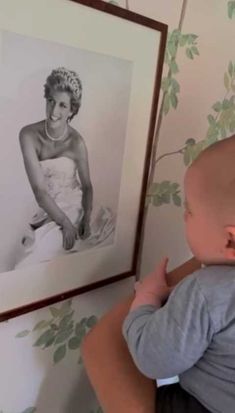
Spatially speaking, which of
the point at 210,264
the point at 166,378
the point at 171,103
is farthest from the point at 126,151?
the point at 166,378

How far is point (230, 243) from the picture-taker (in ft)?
2.44

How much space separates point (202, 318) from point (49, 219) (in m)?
0.27

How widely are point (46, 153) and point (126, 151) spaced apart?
0.17 metres

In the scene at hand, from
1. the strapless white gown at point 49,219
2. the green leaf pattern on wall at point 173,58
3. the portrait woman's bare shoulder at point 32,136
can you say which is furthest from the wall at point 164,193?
the portrait woman's bare shoulder at point 32,136

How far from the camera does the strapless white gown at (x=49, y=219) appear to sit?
79 centimetres

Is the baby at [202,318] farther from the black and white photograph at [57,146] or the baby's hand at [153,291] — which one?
the black and white photograph at [57,146]

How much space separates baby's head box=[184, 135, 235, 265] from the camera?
2.37 ft

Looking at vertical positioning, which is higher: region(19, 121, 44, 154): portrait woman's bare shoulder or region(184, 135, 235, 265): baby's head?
region(19, 121, 44, 154): portrait woman's bare shoulder

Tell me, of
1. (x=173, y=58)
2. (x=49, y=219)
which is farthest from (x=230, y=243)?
(x=173, y=58)

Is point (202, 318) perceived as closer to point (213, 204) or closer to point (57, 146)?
point (213, 204)

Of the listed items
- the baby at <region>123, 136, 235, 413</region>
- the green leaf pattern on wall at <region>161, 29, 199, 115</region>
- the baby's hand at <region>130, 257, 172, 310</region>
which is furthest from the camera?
the green leaf pattern on wall at <region>161, 29, 199, 115</region>

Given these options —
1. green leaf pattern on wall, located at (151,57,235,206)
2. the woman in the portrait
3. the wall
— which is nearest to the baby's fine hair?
the woman in the portrait

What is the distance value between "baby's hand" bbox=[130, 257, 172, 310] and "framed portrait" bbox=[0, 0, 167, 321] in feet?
0.39

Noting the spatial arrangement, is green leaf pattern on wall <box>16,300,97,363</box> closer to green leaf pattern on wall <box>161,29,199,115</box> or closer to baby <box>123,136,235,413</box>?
baby <box>123,136,235,413</box>
